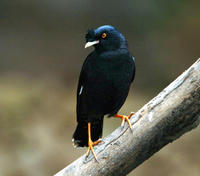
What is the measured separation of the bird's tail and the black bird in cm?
16

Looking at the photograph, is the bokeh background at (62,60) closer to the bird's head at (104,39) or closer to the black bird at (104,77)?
the black bird at (104,77)

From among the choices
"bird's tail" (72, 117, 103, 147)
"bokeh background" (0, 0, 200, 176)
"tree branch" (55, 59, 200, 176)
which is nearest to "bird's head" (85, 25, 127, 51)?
"bird's tail" (72, 117, 103, 147)

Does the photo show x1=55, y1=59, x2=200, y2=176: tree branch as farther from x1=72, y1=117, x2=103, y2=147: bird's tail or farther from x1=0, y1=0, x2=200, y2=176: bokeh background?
x1=0, y1=0, x2=200, y2=176: bokeh background

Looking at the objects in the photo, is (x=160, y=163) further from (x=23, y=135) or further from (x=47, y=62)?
→ (x=47, y=62)

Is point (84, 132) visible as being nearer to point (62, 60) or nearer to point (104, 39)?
point (104, 39)

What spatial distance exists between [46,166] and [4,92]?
2.29m

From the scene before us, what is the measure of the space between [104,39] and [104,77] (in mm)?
518

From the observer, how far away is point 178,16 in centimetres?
961

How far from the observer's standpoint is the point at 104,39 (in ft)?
14.8

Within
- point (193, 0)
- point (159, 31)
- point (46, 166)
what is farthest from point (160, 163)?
point (193, 0)

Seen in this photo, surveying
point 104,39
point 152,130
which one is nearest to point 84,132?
point 104,39

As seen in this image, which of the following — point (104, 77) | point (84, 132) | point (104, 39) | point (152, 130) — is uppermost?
point (104, 39)

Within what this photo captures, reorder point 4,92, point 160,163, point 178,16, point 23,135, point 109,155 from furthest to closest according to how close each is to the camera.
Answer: point 178,16 → point 4,92 → point 23,135 → point 160,163 → point 109,155

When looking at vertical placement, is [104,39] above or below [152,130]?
above
